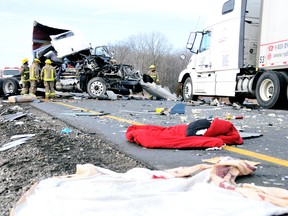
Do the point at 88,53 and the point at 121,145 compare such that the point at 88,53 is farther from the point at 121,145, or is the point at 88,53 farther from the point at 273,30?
the point at 121,145

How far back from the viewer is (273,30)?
10789mm

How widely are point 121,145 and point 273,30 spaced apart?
7.77 m

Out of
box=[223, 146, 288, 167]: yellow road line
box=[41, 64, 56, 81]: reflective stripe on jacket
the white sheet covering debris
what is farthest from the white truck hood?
the white sheet covering debris

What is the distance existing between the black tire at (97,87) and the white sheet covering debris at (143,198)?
521 inches

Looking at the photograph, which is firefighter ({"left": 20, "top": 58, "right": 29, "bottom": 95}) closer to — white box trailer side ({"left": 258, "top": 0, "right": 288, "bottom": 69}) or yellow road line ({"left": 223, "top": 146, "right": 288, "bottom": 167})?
white box trailer side ({"left": 258, "top": 0, "right": 288, "bottom": 69})

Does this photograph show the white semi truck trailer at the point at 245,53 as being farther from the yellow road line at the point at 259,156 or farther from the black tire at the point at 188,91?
the yellow road line at the point at 259,156

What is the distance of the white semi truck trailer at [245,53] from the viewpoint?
10.7 metres

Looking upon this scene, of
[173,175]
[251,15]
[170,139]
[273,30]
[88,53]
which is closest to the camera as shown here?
[173,175]

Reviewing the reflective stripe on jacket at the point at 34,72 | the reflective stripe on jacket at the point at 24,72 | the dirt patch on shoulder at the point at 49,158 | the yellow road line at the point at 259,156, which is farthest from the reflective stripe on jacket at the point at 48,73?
the yellow road line at the point at 259,156

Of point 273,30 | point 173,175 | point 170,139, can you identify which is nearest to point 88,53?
point 273,30

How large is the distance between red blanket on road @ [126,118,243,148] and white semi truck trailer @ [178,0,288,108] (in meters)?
6.53

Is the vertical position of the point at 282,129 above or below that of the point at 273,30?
below

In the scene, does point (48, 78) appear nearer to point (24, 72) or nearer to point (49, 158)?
point (24, 72)

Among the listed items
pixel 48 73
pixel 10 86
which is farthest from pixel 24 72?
pixel 48 73
